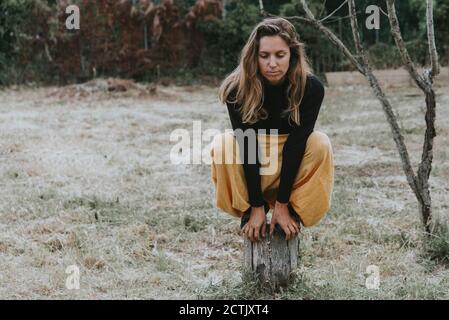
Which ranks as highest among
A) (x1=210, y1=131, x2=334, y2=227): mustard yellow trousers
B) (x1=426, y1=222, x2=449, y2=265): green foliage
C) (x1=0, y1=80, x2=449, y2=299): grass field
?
(x1=210, y1=131, x2=334, y2=227): mustard yellow trousers

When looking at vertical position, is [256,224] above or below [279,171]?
below

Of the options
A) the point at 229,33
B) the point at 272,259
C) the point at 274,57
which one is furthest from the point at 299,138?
the point at 229,33

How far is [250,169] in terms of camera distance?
2.73 metres

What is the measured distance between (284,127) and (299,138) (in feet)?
0.30

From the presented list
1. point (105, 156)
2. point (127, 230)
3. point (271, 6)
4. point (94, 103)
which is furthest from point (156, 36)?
point (127, 230)

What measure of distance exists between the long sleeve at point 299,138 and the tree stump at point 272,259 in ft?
0.74

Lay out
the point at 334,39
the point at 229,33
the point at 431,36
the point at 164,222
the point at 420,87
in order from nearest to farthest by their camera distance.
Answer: the point at 431,36 → the point at 420,87 → the point at 334,39 → the point at 164,222 → the point at 229,33

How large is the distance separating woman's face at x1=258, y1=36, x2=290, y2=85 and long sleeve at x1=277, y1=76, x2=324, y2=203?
5.1 inches

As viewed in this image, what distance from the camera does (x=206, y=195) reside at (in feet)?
16.0

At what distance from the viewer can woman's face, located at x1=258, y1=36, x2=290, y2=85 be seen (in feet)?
8.87

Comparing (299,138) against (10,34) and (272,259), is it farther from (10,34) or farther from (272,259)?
(10,34)

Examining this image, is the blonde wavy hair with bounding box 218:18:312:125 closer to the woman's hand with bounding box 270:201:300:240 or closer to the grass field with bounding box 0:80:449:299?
the woman's hand with bounding box 270:201:300:240

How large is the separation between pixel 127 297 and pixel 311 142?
1.09 m

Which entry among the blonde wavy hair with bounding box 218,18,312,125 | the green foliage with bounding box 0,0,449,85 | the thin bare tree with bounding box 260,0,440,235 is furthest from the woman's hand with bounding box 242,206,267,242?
the green foliage with bounding box 0,0,449,85
